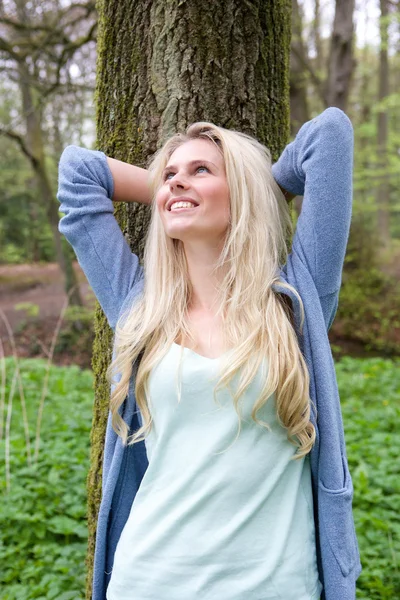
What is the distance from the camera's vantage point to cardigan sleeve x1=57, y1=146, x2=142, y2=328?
1.90 metres

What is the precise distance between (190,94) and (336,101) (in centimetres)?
726

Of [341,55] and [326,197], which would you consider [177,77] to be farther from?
[341,55]

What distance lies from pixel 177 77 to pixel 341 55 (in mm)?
7281

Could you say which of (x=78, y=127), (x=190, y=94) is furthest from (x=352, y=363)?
(x=78, y=127)

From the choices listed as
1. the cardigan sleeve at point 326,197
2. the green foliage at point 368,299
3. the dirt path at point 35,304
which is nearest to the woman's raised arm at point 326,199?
the cardigan sleeve at point 326,197

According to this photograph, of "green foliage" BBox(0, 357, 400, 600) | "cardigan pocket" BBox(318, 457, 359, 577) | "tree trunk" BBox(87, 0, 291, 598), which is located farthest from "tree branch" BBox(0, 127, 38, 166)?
"cardigan pocket" BBox(318, 457, 359, 577)

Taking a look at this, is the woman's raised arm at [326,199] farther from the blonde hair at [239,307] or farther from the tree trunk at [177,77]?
the tree trunk at [177,77]

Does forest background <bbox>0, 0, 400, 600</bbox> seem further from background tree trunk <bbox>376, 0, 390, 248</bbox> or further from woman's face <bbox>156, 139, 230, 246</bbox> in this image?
woman's face <bbox>156, 139, 230, 246</bbox>

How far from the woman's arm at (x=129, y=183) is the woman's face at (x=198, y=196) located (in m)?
0.24

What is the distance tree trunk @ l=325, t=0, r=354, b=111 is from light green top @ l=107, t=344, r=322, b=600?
7.90m

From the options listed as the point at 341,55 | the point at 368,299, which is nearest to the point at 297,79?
the point at 341,55

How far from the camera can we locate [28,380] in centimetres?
720

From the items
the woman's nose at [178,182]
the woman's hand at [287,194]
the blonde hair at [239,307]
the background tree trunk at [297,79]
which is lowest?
the blonde hair at [239,307]

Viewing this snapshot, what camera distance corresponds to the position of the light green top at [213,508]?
5.05ft
